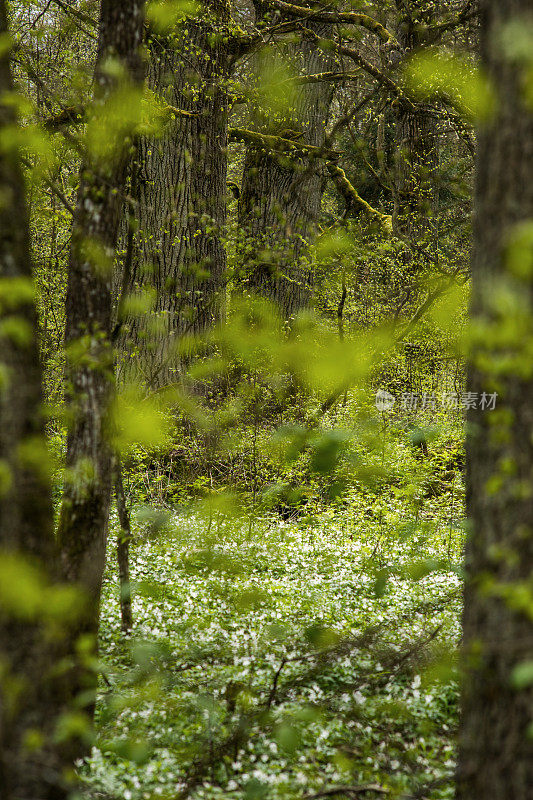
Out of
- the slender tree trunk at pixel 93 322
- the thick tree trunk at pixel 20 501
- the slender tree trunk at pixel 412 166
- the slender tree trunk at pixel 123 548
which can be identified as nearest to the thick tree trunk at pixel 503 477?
the thick tree trunk at pixel 20 501

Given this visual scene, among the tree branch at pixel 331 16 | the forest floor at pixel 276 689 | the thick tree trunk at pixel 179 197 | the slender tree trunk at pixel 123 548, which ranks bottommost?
the forest floor at pixel 276 689

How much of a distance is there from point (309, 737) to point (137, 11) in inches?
150

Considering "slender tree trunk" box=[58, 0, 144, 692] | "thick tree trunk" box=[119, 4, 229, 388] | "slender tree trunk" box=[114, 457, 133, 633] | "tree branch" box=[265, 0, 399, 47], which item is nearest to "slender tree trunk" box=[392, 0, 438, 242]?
"tree branch" box=[265, 0, 399, 47]

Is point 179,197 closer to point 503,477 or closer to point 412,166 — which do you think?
point 412,166

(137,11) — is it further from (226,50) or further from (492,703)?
(226,50)

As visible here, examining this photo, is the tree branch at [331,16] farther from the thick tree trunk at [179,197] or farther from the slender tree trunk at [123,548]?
the slender tree trunk at [123,548]

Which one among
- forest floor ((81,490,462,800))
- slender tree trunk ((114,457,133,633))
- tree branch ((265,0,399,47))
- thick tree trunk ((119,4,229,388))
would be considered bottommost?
forest floor ((81,490,462,800))

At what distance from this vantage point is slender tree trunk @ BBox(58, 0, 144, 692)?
9.87ft

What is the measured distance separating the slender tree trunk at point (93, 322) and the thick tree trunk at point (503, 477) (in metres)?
1.80

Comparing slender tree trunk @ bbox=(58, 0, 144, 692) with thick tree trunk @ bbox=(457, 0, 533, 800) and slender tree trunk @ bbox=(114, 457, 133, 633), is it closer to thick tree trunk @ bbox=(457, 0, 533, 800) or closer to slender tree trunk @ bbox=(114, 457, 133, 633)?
slender tree trunk @ bbox=(114, 457, 133, 633)

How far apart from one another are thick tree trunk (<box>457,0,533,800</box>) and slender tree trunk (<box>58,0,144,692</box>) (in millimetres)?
1795

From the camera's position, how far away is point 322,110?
424 inches

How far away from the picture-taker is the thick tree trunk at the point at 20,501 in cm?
217

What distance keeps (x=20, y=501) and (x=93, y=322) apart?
104 centimetres
